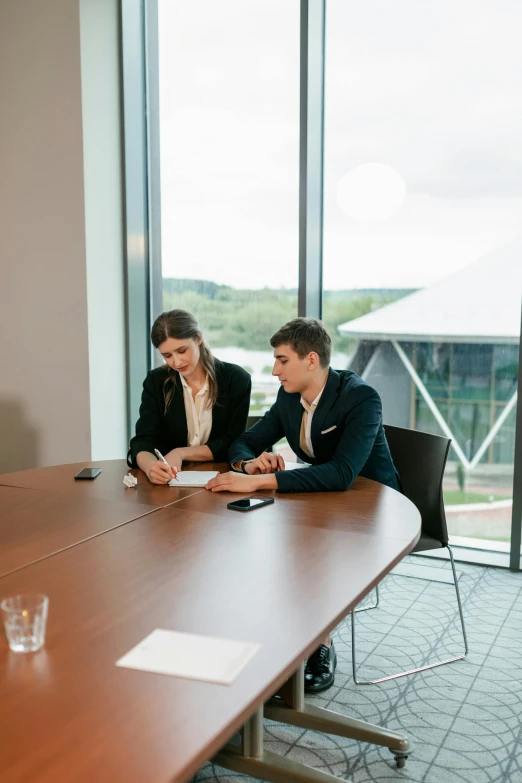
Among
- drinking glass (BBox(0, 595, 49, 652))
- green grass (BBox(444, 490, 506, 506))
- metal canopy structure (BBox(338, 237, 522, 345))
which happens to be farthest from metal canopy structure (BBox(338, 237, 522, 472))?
drinking glass (BBox(0, 595, 49, 652))

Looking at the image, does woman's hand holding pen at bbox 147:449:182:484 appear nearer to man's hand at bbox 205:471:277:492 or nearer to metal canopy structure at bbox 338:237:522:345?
man's hand at bbox 205:471:277:492

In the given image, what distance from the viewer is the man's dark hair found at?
2809mm

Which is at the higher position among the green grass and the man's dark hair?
the man's dark hair

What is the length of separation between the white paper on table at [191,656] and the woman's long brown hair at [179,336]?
1809mm

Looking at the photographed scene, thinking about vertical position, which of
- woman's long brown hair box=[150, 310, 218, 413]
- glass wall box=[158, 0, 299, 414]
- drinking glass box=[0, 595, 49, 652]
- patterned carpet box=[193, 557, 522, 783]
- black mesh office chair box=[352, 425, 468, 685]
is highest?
glass wall box=[158, 0, 299, 414]

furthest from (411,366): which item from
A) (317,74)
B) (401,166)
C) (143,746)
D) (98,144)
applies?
(143,746)

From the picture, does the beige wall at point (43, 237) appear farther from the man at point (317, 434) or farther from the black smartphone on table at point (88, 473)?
the man at point (317, 434)

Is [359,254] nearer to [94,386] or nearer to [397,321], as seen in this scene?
[397,321]

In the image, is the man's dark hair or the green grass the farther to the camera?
the green grass

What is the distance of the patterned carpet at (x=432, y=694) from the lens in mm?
2227

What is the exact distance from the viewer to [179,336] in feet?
10.2

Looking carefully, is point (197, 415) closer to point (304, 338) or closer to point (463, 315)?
point (304, 338)

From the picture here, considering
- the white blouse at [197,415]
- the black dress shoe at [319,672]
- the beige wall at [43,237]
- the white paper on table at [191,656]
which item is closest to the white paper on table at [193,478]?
the white blouse at [197,415]

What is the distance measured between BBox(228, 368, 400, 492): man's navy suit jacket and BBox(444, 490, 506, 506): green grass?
1262 mm
